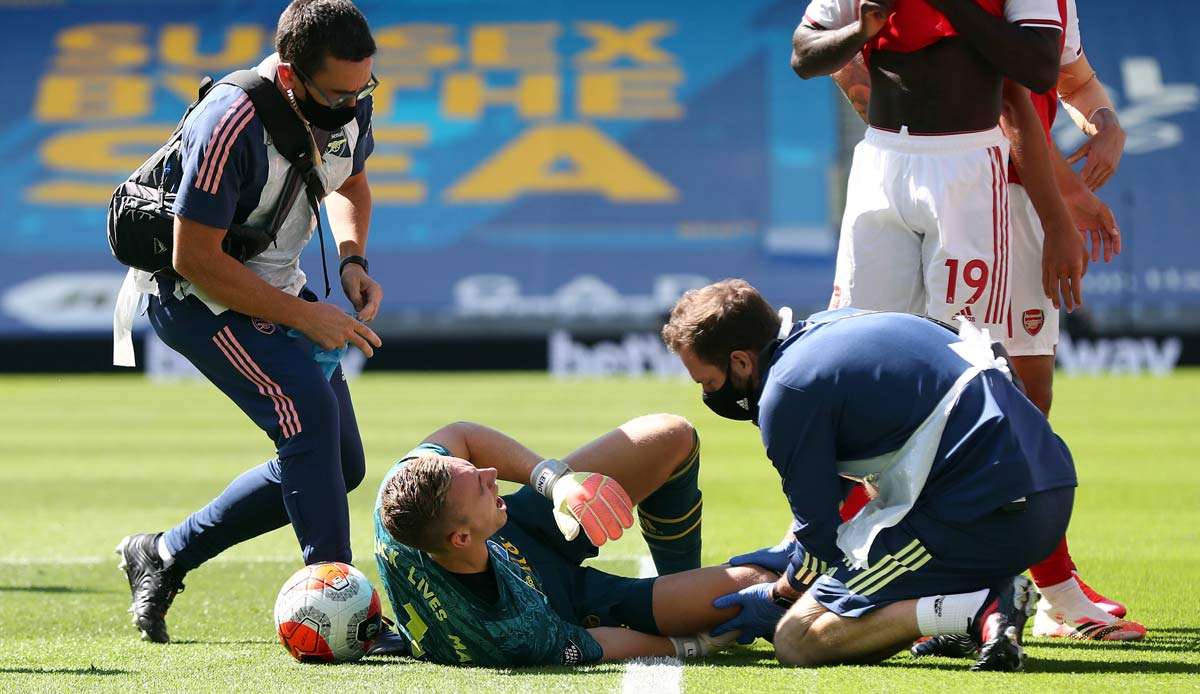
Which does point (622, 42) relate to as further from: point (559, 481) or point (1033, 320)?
point (559, 481)

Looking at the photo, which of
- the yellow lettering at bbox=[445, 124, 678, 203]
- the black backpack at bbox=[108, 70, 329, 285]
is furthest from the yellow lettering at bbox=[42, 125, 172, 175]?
the black backpack at bbox=[108, 70, 329, 285]

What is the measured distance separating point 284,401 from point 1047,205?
100.0 inches

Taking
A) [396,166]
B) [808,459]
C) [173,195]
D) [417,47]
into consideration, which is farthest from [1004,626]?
[417,47]

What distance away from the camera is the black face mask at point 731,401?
174 inches

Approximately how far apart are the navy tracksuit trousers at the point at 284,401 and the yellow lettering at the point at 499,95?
76.6ft

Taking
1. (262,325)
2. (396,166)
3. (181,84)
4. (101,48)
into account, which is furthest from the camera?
(101,48)

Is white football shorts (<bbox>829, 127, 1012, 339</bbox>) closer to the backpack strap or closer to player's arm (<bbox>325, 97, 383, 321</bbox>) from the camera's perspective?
player's arm (<bbox>325, 97, 383, 321</bbox>)

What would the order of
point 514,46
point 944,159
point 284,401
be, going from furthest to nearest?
point 514,46
point 944,159
point 284,401

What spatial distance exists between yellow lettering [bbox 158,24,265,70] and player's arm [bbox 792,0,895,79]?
25.3 metres

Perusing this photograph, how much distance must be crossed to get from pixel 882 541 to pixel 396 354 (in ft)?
67.1

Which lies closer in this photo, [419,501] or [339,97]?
[419,501]

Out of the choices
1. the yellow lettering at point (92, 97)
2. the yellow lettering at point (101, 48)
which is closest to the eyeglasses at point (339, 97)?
the yellow lettering at point (92, 97)

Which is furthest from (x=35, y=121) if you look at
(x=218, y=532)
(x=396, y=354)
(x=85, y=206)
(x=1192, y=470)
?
(x=218, y=532)

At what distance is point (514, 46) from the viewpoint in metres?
28.8
